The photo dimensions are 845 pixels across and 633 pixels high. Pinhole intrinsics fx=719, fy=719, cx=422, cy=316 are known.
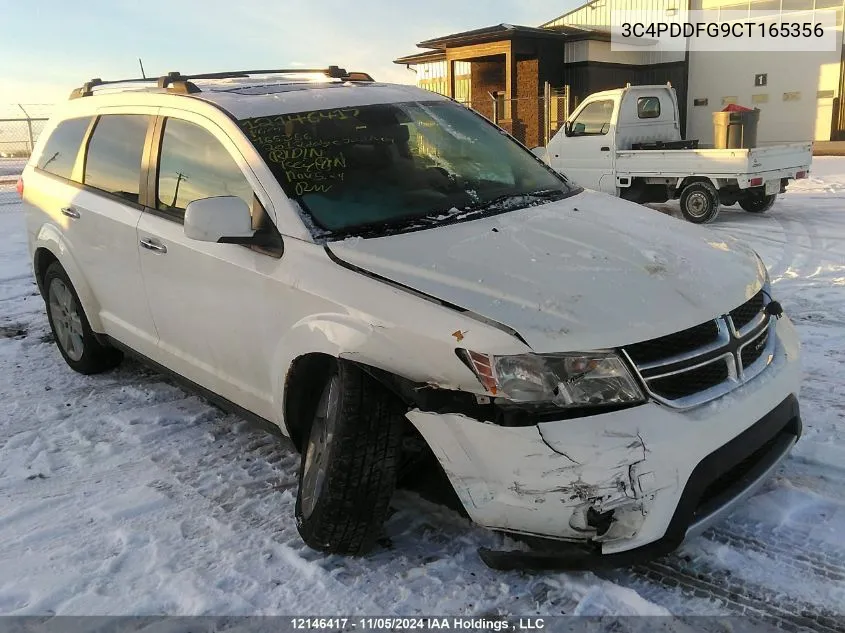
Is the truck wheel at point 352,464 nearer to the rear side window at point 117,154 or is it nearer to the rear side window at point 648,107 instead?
the rear side window at point 117,154

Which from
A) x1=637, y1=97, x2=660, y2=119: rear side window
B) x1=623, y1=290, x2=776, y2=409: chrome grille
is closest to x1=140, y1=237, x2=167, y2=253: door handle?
x1=623, y1=290, x2=776, y2=409: chrome grille

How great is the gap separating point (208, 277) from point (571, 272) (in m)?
1.67

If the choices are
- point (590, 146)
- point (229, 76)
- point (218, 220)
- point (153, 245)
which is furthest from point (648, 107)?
point (218, 220)

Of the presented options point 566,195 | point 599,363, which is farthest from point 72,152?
point 599,363

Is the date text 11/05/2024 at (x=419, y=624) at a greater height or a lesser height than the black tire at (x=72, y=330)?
lesser

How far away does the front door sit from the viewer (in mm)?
11555

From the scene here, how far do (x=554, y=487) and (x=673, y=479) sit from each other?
1.26 feet

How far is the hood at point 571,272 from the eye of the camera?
2338 mm

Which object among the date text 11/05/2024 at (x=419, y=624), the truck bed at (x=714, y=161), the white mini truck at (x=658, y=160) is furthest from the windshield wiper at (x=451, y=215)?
the truck bed at (x=714, y=161)

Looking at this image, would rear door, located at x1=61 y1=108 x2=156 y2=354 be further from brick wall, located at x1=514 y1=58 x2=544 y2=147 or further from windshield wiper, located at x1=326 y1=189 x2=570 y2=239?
brick wall, located at x1=514 y1=58 x2=544 y2=147

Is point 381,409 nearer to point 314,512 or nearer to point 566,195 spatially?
point 314,512

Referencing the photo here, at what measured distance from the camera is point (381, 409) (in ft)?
8.45

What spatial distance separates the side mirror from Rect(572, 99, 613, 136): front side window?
9.80 meters

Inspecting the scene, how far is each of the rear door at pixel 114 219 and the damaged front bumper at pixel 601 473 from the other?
7.15ft
